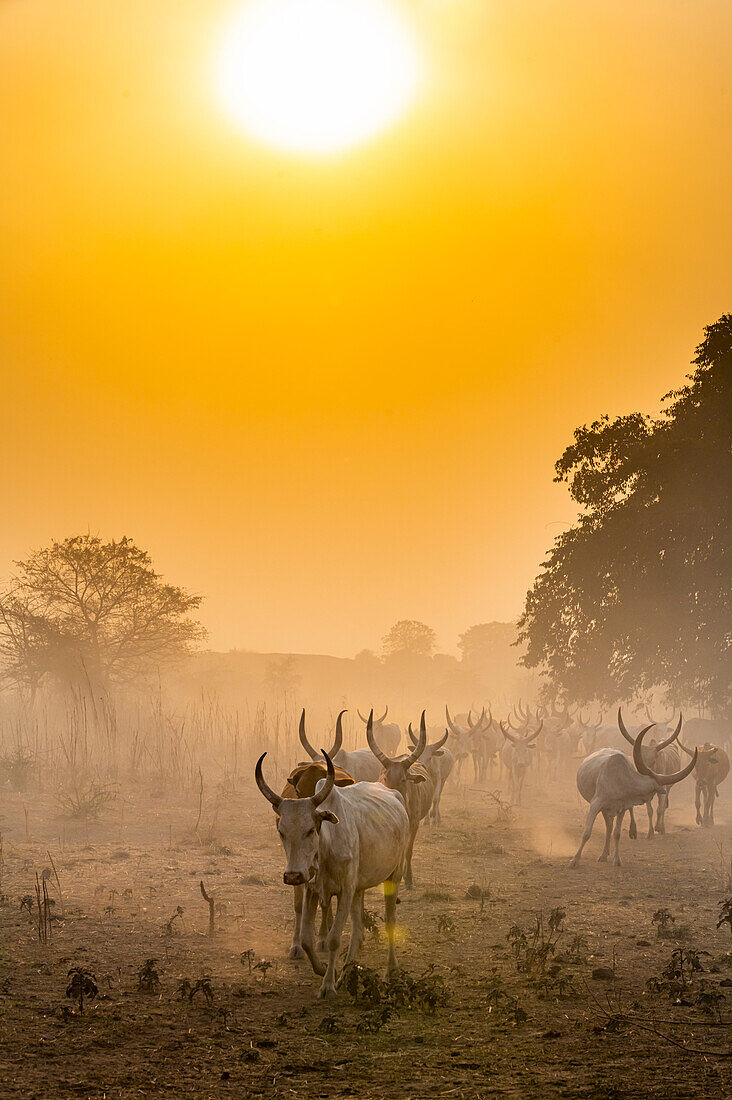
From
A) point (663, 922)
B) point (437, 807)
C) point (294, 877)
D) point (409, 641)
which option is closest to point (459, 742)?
point (437, 807)

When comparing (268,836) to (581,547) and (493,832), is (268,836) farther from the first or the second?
Answer: (581,547)

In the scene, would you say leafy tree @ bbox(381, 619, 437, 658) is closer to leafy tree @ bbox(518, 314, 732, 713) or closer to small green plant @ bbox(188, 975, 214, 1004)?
leafy tree @ bbox(518, 314, 732, 713)

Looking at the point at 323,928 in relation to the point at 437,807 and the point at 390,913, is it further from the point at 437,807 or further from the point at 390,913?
the point at 437,807

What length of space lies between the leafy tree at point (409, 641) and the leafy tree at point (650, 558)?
2455 inches

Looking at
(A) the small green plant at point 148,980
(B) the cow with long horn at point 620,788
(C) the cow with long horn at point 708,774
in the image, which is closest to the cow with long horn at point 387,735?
(C) the cow with long horn at point 708,774

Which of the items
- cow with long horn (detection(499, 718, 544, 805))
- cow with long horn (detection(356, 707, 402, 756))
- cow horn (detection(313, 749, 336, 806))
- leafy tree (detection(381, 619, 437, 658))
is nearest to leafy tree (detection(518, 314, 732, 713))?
cow with long horn (detection(499, 718, 544, 805))

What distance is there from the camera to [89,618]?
133 ft

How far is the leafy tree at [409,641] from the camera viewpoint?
8959 cm

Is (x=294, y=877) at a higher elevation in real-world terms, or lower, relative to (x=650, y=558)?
lower

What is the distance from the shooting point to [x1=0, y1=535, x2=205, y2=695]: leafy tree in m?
38.4

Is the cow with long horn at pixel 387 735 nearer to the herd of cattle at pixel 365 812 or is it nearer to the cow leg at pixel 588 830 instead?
the herd of cattle at pixel 365 812

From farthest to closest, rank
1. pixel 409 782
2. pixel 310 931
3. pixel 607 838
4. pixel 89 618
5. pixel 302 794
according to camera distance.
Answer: pixel 89 618
pixel 607 838
pixel 409 782
pixel 302 794
pixel 310 931

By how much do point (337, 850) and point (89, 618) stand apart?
33627 millimetres

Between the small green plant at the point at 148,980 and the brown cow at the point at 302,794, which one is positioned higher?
the brown cow at the point at 302,794
